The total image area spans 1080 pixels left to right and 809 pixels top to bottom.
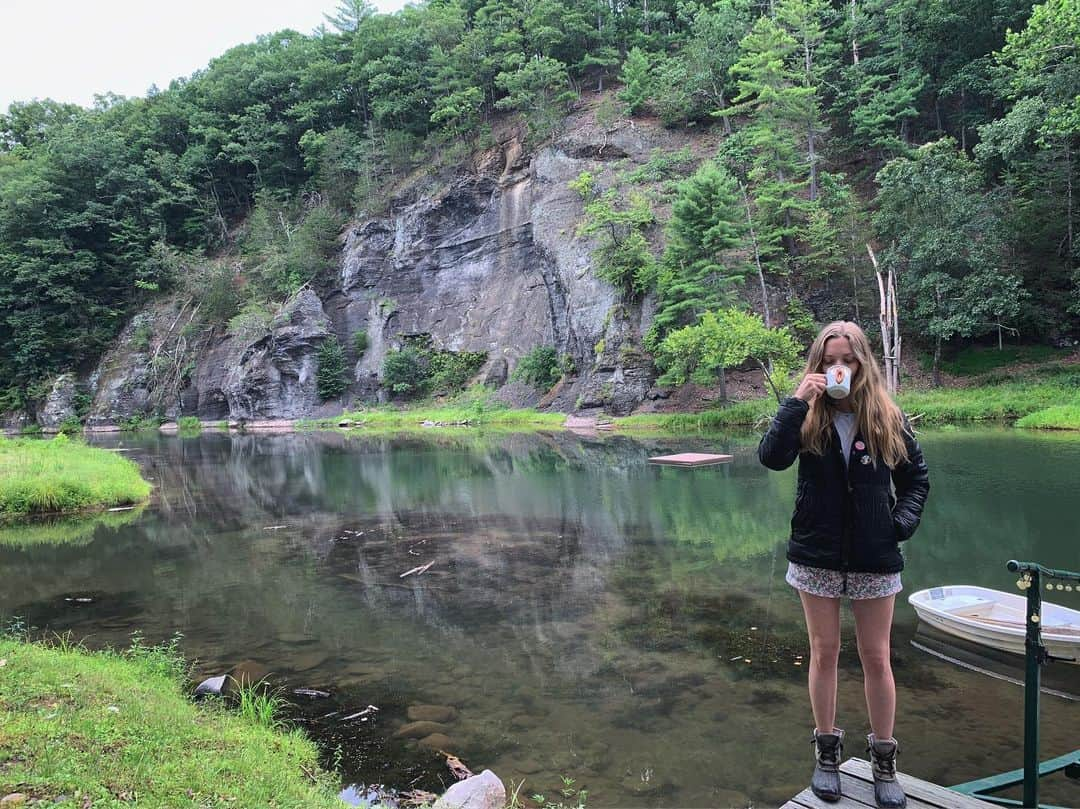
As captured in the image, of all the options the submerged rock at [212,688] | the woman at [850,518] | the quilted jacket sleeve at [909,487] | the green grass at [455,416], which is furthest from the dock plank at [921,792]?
the green grass at [455,416]

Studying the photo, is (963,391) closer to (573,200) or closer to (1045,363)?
(1045,363)

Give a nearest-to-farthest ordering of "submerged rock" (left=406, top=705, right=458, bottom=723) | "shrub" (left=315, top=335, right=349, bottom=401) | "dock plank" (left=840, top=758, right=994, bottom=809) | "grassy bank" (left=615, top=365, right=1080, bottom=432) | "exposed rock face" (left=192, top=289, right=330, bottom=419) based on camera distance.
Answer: "dock plank" (left=840, top=758, right=994, bottom=809)
"submerged rock" (left=406, top=705, right=458, bottom=723)
"grassy bank" (left=615, top=365, right=1080, bottom=432)
"exposed rock face" (left=192, top=289, right=330, bottom=419)
"shrub" (left=315, top=335, right=349, bottom=401)

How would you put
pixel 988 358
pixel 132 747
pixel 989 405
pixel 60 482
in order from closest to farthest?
pixel 132 747, pixel 60 482, pixel 989 405, pixel 988 358

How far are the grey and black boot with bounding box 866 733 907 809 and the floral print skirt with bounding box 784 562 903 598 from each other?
0.61 m

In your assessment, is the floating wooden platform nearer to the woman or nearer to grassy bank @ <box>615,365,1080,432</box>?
grassy bank @ <box>615,365,1080,432</box>

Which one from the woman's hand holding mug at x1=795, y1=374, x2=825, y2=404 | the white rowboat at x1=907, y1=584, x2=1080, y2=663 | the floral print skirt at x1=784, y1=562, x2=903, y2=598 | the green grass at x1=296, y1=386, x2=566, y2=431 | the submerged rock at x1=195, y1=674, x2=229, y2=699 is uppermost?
the woman's hand holding mug at x1=795, y1=374, x2=825, y2=404

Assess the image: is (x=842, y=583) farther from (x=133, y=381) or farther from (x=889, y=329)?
(x=133, y=381)

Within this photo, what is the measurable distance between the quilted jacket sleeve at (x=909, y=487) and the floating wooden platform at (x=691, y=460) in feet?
51.6

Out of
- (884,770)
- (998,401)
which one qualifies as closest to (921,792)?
(884,770)

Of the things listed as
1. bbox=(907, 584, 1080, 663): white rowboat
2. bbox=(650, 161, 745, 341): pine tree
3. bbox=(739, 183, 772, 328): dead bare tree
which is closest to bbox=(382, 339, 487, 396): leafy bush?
bbox=(650, 161, 745, 341): pine tree

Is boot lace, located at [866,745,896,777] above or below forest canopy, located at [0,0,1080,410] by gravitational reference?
below

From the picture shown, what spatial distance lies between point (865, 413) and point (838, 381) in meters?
0.21

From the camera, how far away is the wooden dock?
9.23ft

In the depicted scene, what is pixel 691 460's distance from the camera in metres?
19.3
